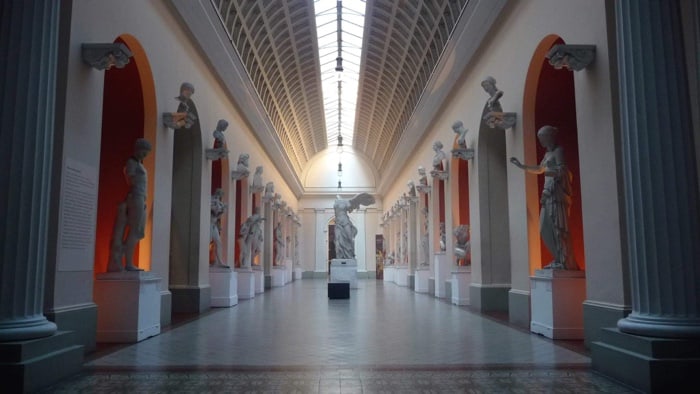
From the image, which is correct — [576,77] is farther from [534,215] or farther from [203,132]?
[203,132]

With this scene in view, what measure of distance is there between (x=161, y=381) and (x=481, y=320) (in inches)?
263

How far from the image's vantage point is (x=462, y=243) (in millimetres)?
14672

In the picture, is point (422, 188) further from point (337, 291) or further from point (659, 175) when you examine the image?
point (659, 175)

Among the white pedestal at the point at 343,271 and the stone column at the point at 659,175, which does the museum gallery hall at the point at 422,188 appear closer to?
the stone column at the point at 659,175

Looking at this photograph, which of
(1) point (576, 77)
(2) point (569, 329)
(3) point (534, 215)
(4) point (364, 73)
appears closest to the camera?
(1) point (576, 77)

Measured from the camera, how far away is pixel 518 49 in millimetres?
9945

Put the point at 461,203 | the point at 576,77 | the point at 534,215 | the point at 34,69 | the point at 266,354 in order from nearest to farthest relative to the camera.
→ the point at 34,69 → the point at 266,354 → the point at 576,77 → the point at 534,215 → the point at 461,203

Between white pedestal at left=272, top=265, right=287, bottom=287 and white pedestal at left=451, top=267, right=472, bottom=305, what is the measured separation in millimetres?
12310

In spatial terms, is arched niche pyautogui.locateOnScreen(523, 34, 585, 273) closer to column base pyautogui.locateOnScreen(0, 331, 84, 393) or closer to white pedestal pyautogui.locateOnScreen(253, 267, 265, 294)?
column base pyautogui.locateOnScreen(0, 331, 84, 393)

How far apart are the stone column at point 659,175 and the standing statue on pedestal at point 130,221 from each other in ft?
21.1

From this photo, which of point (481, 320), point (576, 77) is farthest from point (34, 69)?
point (481, 320)

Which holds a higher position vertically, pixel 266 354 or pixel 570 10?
pixel 570 10

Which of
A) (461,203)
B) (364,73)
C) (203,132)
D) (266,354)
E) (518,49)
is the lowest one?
(266,354)

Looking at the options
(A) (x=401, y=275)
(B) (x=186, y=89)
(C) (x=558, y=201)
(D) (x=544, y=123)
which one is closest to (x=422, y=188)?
(A) (x=401, y=275)
